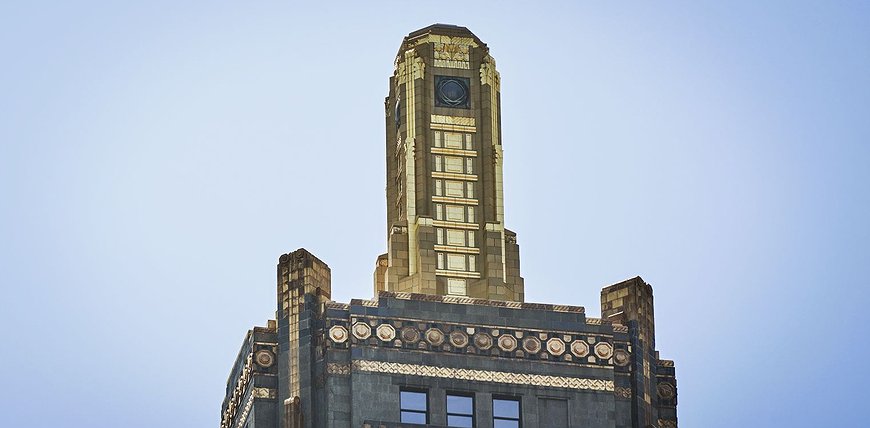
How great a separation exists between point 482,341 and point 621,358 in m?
5.41

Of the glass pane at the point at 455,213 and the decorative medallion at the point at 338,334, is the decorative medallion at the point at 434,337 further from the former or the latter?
the glass pane at the point at 455,213

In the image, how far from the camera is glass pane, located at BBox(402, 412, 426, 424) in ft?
335

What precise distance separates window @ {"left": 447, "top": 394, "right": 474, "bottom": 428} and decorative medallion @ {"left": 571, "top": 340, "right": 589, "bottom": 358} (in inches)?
172

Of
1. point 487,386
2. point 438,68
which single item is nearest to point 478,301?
point 487,386

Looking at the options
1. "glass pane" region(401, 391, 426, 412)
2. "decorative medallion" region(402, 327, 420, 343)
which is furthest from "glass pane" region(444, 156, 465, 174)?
"glass pane" region(401, 391, 426, 412)

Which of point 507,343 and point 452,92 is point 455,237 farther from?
point 507,343

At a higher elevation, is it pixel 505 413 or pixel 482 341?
pixel 482 341

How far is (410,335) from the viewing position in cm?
10312

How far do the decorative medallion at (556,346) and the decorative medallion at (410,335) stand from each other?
5.01m

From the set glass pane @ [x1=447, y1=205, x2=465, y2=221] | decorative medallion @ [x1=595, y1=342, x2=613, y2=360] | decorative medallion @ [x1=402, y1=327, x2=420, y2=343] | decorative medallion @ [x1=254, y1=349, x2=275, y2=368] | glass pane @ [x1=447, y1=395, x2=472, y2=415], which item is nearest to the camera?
glass pane @ [x1=447, y1=395, x2=472, y2=415]

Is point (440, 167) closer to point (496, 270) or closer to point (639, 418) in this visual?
point (496, 270)

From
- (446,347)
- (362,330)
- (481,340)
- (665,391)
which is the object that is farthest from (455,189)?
(665,391)

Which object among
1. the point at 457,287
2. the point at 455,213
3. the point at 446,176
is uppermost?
the point at 446,176

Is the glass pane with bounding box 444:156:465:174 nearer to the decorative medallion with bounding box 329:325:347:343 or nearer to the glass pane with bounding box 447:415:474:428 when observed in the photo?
the decorative medallion with bounding box 329:325:347:343
